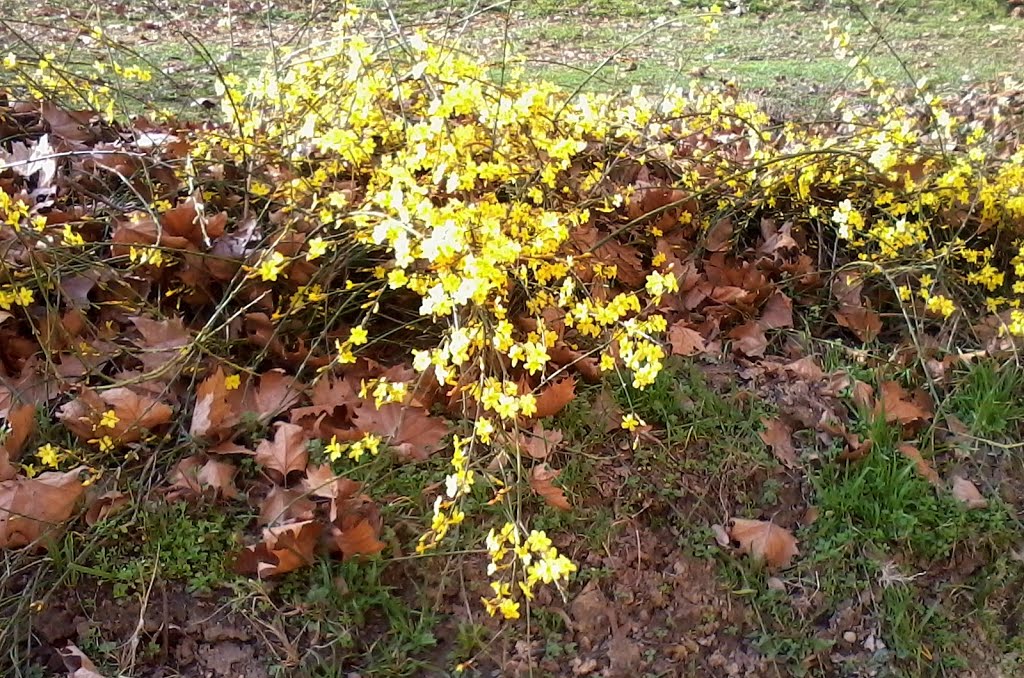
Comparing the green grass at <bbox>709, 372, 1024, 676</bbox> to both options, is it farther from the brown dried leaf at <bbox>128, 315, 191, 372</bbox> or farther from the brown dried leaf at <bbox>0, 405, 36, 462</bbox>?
the brown dried leaf at <bbox>0, 405, 36, 462</bbox>

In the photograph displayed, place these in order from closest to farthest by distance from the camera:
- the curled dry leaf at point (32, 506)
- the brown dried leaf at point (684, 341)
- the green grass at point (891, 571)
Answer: the curled dry leaf at point (32, 506), the green grass at point (891, 571), the brown dried leaf at point (684, 341)

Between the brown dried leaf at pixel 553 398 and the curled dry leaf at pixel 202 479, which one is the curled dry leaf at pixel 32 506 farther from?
the brown dried leaf at pixel 553 398

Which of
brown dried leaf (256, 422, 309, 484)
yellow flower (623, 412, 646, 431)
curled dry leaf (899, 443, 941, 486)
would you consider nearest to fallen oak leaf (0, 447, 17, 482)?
brown dried leaf (256, 422, 309, 484)

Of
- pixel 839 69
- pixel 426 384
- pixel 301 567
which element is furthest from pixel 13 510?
pixel 839 69

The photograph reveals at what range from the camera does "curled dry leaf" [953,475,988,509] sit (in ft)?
7.16

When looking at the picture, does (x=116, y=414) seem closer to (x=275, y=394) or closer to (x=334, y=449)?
(x=275, y=394)

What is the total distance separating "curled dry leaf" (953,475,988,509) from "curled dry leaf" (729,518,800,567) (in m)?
0.47

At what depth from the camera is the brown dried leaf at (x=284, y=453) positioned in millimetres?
1979

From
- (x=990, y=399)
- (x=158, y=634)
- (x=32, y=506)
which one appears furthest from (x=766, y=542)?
(x=32, y=506)

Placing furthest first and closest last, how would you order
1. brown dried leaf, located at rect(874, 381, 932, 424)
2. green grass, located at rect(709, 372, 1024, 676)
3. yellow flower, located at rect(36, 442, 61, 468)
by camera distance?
1. brown dried leaf, located at rect(874, 381, 932, 424)
2. green grass, located at rect(709, 372, 1024, 676)
3. yellow flower, located at rect(36, 442, 61, 468)

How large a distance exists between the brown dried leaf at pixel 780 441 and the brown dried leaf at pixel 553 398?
54cm

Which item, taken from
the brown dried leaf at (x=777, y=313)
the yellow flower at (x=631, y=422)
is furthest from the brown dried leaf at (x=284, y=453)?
the brown dried leaf at (x=777, y=313)

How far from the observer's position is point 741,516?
2146mm

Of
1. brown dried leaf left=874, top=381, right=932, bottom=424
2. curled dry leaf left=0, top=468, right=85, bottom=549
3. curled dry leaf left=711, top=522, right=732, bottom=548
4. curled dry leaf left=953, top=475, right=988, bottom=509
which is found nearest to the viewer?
curled dry leaf left=0, top=468, right=85, bottom=549
